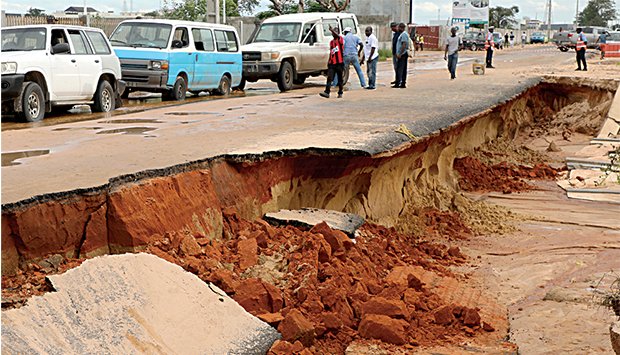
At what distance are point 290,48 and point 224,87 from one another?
2609 millimetres

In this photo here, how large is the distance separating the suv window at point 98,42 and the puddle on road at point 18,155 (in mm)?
7843

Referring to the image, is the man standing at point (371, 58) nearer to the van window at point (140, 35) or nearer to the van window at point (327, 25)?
the van window at point (327, 25)

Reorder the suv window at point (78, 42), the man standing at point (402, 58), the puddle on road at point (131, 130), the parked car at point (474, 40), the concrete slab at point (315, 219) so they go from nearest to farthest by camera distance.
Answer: the concrete slab at point (315, 219), the puddle on road at point (131, 130), the suv window at point (78, 42), the man standing at point (402, 58), the parked car at point (474, 40)

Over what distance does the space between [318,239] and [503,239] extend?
15.5 ft

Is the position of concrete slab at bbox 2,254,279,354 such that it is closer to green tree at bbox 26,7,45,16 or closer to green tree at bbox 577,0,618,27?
green tree at bbox 26,7,45,16

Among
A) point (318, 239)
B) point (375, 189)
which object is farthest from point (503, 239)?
point (318, 239)

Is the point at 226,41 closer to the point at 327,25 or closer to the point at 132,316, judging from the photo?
the point at 327,25

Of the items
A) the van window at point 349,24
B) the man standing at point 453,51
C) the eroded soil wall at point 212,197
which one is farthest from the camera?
the man standing at point 453,51

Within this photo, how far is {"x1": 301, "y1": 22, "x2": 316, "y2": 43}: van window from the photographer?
23375mm

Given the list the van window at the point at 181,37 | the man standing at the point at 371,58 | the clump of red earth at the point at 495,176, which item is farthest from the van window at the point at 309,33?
the clump of red earth at the point at 495,176

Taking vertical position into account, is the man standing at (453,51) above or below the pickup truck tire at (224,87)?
above

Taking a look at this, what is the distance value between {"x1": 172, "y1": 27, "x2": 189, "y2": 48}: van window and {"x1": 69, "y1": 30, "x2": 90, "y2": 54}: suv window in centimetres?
367

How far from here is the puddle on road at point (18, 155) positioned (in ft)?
25.3

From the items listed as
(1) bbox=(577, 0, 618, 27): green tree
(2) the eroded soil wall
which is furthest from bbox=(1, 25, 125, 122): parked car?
(1) bbox=(577, 0, 618, 27): green tree
